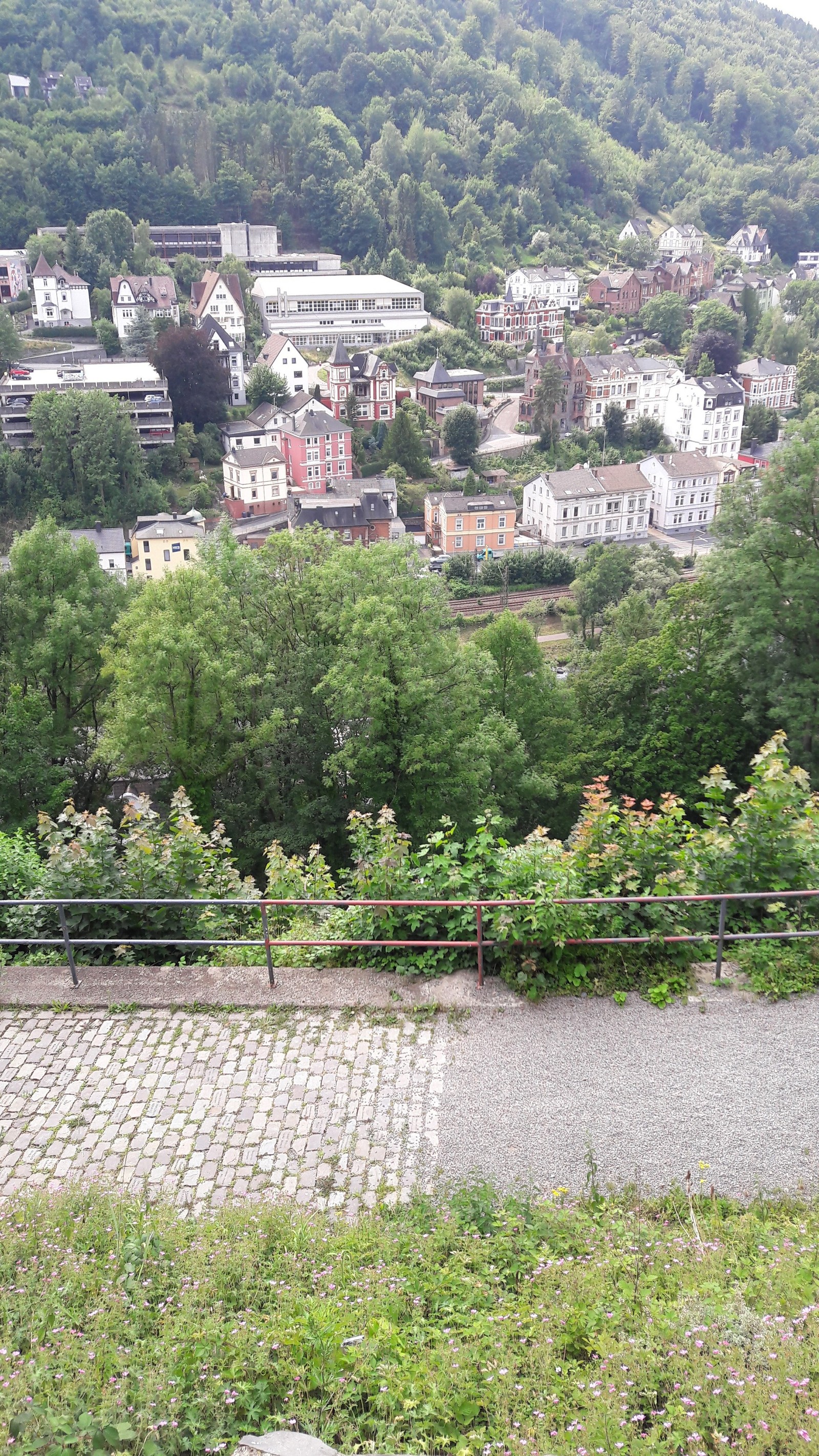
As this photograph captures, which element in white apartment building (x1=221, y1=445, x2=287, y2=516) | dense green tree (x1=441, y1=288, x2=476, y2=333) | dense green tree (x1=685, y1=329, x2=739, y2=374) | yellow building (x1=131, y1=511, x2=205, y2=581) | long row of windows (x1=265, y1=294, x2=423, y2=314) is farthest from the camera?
dense green tree (x1=685, y1=329, x2=739, y2=374)

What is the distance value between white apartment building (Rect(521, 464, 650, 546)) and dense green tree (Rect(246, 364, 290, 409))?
16547mm

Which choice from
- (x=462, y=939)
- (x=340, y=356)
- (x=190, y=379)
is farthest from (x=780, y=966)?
(x=340, y=356)

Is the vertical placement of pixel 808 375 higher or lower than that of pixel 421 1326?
lower

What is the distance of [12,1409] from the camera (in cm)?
361

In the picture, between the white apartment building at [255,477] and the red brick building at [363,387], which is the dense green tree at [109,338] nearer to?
the red brick building at [363,387]

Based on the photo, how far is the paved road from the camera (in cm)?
507

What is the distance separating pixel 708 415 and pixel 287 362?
26535 mm

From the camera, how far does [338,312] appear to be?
78250 mm

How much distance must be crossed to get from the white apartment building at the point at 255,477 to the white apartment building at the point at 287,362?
13738 millimetres

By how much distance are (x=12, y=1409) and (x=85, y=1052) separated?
2.56 metres

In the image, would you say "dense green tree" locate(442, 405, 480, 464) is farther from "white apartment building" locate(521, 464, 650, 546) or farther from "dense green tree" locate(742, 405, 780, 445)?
"dense green tree" locate(742, 405, 780, 445)

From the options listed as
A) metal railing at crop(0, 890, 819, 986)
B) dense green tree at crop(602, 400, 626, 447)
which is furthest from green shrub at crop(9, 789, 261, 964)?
dense green tree at crop(602, 400, 626, 447)

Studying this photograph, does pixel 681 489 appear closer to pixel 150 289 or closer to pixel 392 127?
pixel 150 289

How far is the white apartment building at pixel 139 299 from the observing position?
237 ft
